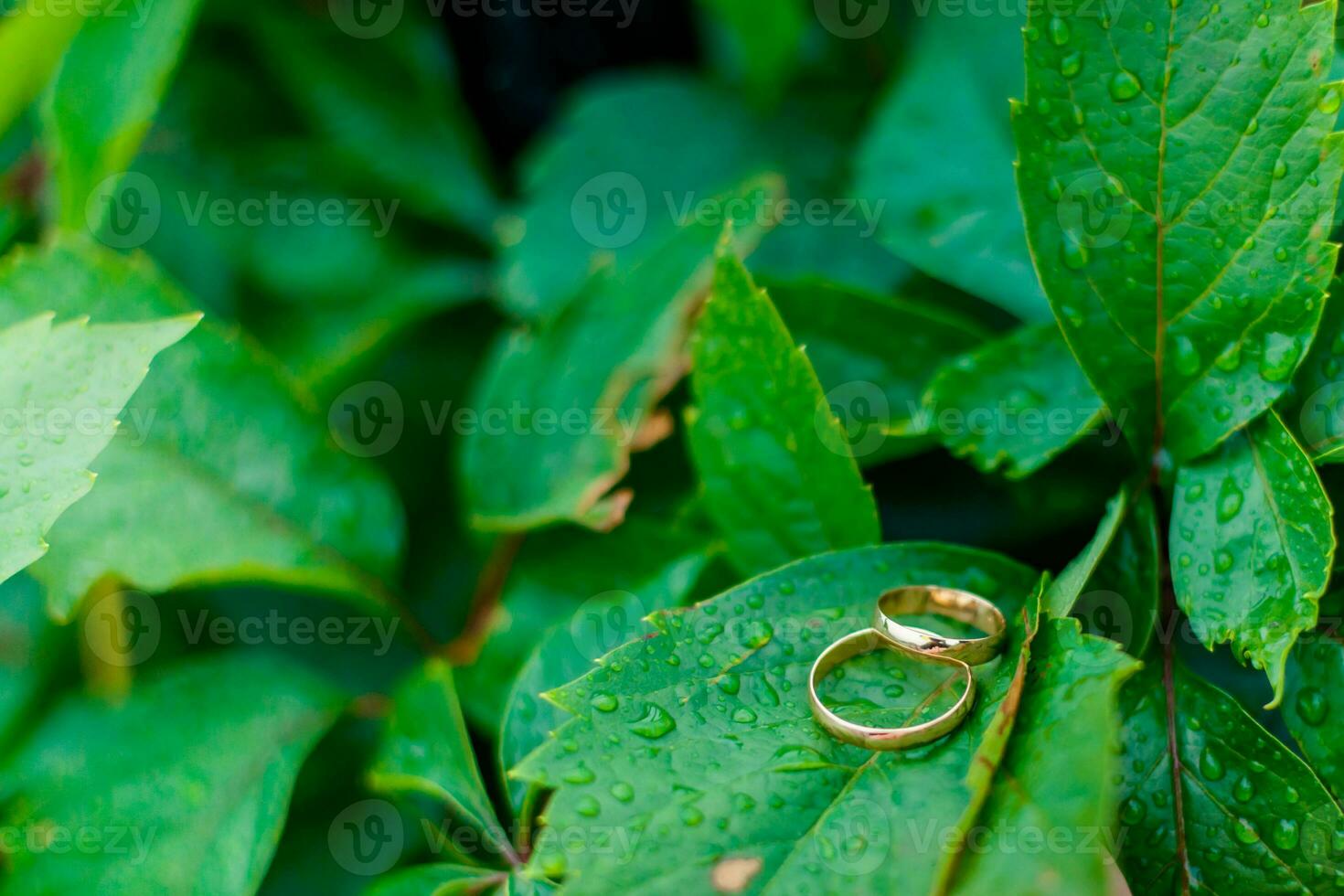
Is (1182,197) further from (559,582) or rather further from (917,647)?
(559,582)

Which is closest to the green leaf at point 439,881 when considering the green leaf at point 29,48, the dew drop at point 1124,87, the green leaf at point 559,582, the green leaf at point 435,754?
the green leaf at point 435,754

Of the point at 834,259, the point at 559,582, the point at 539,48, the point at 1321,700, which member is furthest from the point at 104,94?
the point at 1321,700

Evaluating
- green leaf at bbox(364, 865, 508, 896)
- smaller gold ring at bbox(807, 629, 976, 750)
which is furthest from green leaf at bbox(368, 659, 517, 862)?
smaller gold ring at bbox(807, 629, 976, 750)

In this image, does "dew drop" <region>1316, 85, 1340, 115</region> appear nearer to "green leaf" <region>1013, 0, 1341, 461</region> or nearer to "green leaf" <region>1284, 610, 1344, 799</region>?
"green leaf" <region>1013, 0, 1341, 461</region>

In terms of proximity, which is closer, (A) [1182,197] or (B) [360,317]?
(A) [1182,197]

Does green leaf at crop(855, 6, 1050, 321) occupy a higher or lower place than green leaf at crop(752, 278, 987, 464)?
higher

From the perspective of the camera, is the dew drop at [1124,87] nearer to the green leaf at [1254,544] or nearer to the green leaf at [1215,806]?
the green leaf at [1254,544]
